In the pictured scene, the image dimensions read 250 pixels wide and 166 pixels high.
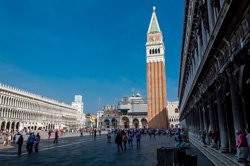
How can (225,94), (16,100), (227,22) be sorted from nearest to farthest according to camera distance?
1. (227,22)
2. (225,94)
3. (16,100)

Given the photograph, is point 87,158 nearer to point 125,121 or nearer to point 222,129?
point 222,129

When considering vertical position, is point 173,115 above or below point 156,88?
below

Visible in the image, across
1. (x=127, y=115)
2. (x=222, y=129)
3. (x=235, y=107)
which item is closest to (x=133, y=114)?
(x=127, y=115)

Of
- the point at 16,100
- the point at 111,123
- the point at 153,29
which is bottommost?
the point at 111,123

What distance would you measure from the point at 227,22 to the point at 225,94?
4.21 metres

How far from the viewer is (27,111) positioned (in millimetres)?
74500

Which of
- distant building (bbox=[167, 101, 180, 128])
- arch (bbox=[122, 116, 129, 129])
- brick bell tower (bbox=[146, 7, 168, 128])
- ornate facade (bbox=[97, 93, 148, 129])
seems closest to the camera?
brick bell tower (bbox=[146, 7, 168, 128])

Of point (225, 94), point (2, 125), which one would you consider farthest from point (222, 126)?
point (2, 125)

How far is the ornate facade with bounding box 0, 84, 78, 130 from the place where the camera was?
62950 millimetres

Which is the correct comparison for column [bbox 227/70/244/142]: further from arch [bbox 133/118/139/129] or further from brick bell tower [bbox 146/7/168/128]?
arch [bbox 133/118/139/129]

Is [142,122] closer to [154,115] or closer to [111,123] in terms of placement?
[111,123]

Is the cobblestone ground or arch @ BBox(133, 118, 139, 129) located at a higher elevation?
arch @ BBox(133, 118, 139, 129)

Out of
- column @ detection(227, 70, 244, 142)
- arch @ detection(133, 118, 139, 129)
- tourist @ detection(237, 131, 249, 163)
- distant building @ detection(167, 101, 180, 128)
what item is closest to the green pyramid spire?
distant building @ detection(167, 101, 180, 128)

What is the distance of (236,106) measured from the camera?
9047 millimetres
